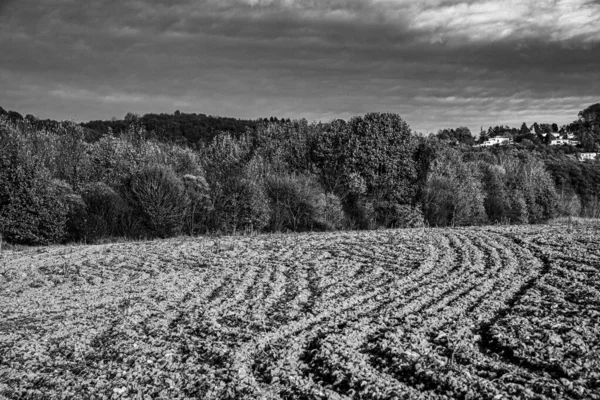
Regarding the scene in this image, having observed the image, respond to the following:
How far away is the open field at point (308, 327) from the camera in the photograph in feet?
18.9

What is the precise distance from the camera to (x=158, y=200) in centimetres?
2400

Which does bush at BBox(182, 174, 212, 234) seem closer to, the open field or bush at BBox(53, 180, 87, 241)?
bush at BBox(53, 180, 87, 241)

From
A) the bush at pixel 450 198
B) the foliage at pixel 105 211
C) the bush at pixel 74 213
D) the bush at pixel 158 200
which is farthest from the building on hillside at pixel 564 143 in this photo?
the bush at pixel 74 213

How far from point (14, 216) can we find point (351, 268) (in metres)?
16.4

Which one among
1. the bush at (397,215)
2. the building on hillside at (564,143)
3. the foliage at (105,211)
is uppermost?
the building on hillside at (564,143)

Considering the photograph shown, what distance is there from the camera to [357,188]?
32531mm

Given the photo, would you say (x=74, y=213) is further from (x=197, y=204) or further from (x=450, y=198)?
(x=450, y=198)

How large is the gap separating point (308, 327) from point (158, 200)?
17.7m

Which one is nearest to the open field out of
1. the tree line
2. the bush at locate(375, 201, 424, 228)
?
the tree line

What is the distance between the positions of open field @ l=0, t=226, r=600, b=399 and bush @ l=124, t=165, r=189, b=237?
9180 mm

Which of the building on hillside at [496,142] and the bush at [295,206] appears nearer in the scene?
the bush at [295,206]

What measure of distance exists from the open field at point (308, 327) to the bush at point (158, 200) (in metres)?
9.18

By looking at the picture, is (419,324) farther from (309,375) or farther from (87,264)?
(87,264)

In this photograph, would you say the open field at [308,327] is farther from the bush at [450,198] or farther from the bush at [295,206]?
the bush at [450,198]
